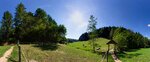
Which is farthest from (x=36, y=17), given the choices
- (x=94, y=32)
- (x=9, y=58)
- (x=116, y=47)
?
(x=9, y=58)

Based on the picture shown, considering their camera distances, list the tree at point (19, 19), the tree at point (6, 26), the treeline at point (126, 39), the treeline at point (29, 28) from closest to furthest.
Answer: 1. the treeline at point (29, 28)
2. the treeline at point (126, 39)
3. the tree at point (19, 19)
4. the tree at point (6, 26)

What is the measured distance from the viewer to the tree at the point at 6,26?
105981 mm

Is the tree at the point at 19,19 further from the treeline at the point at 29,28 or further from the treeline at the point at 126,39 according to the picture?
the treeline at the point at 126,39

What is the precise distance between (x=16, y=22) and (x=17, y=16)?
107 inches

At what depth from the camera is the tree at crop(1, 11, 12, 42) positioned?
4172 inches

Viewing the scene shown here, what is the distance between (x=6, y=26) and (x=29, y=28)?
581 inches

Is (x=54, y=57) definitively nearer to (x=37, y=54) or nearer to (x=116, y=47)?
(x=37, y=54)

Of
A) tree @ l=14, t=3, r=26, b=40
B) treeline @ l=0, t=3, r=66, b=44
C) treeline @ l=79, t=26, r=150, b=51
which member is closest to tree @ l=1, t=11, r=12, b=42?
treeline @ l=0, t=3, r=66, b=44

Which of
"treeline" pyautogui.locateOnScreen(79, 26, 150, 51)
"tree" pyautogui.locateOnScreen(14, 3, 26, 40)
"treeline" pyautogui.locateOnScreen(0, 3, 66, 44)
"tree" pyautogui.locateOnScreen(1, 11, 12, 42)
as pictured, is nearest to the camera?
"treeline" pyautogui.locateOnScreen(0, 3, 66, 44)

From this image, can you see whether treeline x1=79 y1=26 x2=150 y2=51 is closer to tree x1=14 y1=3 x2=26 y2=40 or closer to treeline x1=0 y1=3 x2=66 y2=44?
treeline x1=0 y1=3 x2=66 y2=44

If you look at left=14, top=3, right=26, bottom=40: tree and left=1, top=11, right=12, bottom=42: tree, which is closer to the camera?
left=14, top=3, right=26, bottom=40: tree

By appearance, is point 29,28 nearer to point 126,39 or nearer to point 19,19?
point 19,19

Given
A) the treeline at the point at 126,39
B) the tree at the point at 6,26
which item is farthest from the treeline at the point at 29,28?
the treeline at the point at 126,39

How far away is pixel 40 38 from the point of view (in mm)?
94250
